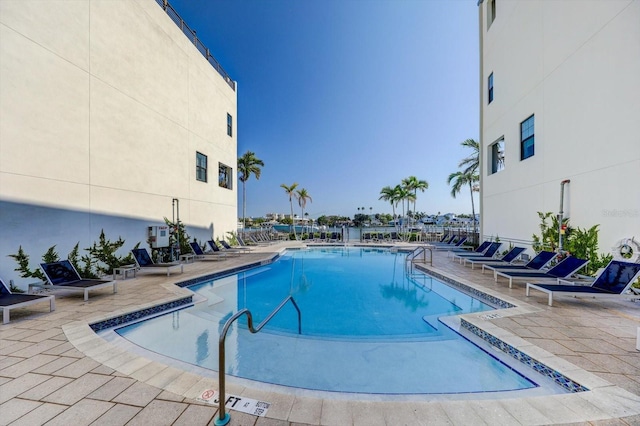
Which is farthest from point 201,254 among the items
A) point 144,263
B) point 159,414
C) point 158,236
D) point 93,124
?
point 159,414

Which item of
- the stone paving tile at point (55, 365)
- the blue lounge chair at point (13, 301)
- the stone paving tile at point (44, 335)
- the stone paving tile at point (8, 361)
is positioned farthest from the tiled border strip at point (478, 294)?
the blue lounge chair at point (13, 301)

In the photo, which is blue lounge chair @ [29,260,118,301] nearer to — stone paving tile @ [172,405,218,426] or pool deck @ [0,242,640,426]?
pool deck @ [0,242,640,426]

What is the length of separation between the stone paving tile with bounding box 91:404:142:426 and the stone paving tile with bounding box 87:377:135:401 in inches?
7.9

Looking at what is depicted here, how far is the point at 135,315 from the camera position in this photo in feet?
15.3

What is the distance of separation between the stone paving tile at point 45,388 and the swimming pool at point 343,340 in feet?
3.96

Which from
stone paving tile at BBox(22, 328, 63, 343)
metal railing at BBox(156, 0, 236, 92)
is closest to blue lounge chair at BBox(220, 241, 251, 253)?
stone paving tile at BBox(22, 328, 63, 343)

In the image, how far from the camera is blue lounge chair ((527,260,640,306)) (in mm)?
4598

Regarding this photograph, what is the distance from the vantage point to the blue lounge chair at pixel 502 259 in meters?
8.14

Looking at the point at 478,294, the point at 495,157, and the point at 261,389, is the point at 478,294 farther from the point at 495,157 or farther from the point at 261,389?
the point at 495,157

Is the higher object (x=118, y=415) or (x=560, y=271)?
(x=560, y=271)

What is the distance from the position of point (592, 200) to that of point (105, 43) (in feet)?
44.8

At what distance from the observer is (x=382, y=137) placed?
79.5ft

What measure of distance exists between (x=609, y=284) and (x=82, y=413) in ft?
25.1

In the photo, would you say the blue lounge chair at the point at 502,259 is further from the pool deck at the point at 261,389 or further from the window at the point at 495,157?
the window at the point at 495,157
